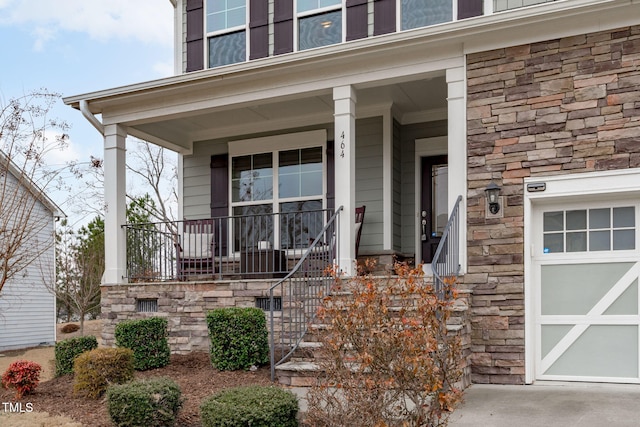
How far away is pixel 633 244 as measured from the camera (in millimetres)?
5418

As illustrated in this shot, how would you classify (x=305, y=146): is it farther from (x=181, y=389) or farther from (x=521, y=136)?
(x=181, y=389)

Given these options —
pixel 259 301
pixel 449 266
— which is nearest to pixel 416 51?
pixel 449 266

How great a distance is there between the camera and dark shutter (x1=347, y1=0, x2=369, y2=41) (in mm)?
7801

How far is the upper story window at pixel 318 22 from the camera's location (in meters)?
8.00

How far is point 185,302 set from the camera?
7.21m

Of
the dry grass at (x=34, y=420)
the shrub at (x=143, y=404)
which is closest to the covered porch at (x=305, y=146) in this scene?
the shrub at (x=143, y=404)

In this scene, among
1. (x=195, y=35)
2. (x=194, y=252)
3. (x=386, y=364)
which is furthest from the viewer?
(x=195, y=35)

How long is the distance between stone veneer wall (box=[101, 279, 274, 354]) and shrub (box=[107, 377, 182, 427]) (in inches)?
92.6

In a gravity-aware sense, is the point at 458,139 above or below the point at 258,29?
below

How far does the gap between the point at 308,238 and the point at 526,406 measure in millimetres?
4358

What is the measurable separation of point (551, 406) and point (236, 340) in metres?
2.99

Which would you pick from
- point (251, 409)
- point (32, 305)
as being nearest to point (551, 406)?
point (251, 409)

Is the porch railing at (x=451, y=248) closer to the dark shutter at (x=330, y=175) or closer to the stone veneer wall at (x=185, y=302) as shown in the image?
the stone veneer wall at (x=185, y=302)

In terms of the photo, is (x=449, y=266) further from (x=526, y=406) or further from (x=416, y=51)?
(x=416, y=51)
